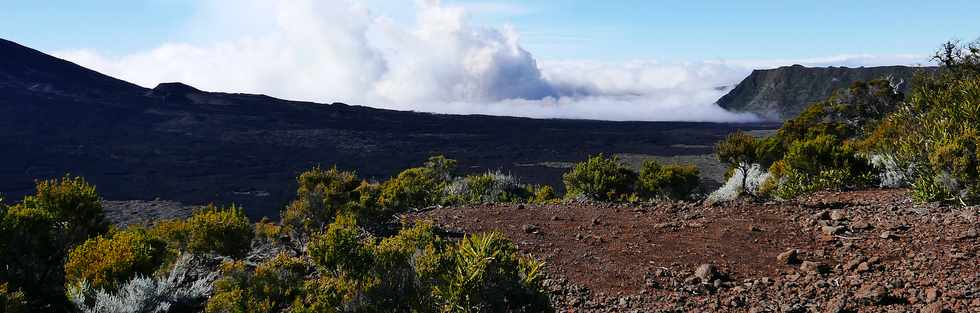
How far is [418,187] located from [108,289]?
984 centimetres

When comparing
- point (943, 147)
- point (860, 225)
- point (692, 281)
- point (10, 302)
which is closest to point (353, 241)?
point (10, 302)

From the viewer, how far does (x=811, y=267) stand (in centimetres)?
646

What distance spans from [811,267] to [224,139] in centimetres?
5562

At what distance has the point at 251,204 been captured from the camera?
30.0 metres

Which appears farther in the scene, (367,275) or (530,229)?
→ (530,229)

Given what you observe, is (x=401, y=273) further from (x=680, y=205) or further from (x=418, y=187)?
(x=418, y=187)

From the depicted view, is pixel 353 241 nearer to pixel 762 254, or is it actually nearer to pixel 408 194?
pixel 762 254

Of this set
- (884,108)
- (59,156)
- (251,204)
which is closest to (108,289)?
(251,204)

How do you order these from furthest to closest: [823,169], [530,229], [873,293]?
[823,169]
[530,229]
[873,293]

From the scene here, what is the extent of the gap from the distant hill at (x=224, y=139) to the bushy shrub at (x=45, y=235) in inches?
826

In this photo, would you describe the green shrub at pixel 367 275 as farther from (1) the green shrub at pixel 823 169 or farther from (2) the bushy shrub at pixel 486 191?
(2) the bushy shrub at pixel 486 191

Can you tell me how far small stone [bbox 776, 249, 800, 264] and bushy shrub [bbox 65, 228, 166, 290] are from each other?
22.2 feet

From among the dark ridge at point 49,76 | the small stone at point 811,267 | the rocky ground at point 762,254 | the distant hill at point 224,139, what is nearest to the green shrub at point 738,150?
the rocky ground at point 762,254

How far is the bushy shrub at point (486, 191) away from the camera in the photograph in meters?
16.8
